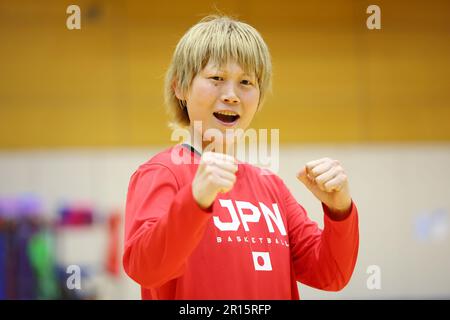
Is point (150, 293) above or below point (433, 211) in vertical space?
above

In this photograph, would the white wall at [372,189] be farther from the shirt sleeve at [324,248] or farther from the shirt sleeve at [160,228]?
the shirt sleeve at [160,228]

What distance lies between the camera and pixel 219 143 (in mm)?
1290

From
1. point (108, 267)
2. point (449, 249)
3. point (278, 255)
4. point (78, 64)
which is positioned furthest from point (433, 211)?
point (278, 255)

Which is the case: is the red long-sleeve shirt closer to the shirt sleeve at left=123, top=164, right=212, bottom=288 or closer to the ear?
the shirt sleeve at left=123, top=164, right=212, bottom=288

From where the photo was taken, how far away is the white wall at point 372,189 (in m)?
3.51

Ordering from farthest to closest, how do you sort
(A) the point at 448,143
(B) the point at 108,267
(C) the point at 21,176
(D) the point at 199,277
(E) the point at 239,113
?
(A) the point at 448,143 < (C) the point at 21,176 < (B) the point at 108,267 < (E) the point at 239,113 < (D) the point at 199,277

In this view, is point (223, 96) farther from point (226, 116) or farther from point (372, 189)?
point (372, 189)

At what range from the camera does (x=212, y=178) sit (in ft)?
3.19

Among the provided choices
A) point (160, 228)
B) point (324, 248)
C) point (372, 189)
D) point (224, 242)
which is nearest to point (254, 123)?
point (372, 189)

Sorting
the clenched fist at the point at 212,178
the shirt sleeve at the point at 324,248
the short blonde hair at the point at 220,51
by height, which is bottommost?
the shirt sleeve at the point at 324,248

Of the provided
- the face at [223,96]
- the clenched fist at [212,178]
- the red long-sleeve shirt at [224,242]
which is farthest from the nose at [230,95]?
the clenched fist at [212,178]

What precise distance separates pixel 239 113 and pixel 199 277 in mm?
347

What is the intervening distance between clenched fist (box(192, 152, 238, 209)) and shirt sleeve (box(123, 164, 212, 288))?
1 centimetres

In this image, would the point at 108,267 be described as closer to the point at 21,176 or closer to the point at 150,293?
the point at 21,176
